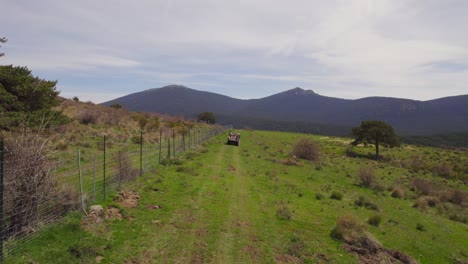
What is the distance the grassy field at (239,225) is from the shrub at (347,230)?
0.45m

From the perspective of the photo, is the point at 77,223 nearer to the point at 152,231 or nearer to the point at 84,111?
the point at 152,231

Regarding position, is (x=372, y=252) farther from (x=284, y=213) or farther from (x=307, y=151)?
(x=307, y=151)

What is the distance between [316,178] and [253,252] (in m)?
20.3

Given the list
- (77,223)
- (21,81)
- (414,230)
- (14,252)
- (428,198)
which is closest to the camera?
(14,252)

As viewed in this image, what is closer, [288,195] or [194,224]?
[194,224]

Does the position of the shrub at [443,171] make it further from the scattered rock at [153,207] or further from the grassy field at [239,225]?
the scattered rock at [153,207]

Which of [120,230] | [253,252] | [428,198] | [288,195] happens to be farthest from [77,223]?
[428,198]

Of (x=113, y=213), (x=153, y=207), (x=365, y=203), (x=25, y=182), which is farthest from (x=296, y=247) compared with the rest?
(x=365, y=203)

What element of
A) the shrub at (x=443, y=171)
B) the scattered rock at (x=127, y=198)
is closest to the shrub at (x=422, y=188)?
the shrub at (x=443, y=171)

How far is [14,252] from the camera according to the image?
890 cm

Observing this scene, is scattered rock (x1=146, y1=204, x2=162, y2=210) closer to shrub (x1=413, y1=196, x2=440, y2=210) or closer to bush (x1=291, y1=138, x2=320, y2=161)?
shrub (x1=413, y1=196, x2=440, y2=210)

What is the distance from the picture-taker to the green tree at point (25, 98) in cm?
2528

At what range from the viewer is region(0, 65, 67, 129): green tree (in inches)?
995

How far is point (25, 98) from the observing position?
1184 inches
